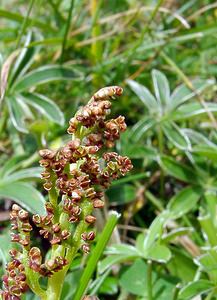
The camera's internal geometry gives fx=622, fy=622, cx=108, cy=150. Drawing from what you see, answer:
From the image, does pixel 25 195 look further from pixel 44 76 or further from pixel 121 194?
pixel 44 76

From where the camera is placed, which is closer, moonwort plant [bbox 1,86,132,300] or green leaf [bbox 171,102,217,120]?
moonwort plant [bbox 1,86,132,300]

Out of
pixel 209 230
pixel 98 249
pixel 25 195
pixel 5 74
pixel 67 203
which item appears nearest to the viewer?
pixel 67 203

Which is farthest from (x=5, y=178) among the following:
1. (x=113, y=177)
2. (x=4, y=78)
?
(x=113, y=177)

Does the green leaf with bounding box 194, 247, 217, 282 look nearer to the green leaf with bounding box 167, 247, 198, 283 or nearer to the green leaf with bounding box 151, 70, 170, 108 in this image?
the green leaf with bounding box 167, 247, 198, 283

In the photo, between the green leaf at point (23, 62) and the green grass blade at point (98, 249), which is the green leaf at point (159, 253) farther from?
the green leaf at point (23, 62)

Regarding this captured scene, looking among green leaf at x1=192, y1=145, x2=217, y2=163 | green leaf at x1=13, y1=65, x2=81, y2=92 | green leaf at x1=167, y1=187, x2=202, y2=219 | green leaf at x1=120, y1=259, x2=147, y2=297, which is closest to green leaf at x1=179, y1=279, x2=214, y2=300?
green leaf at x1=120, y1=259, x2=147, y2=297

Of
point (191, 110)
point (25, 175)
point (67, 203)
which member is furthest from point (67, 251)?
point (191, 110)
